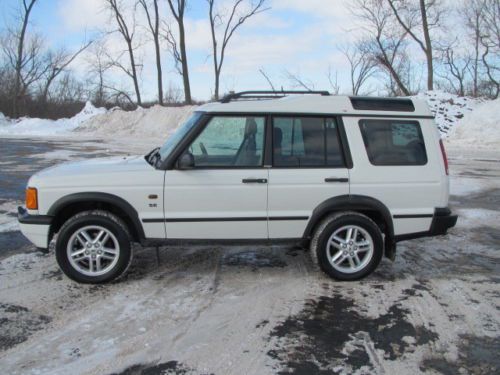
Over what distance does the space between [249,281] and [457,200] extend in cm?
596

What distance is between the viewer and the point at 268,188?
4.73 metres

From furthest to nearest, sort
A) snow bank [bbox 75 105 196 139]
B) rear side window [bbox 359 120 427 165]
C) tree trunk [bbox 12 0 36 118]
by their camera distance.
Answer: tree trunk [bbox 12 0 36 118] < snow bank [bbox 75 105 196 139] < rear side window [bbox 359 120 427 165]

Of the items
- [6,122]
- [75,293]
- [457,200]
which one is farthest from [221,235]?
[6,122]

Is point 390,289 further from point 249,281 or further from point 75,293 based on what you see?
point 75,293

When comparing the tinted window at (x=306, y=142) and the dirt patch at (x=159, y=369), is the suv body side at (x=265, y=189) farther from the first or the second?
the dirt patch at (x=159, y=369)

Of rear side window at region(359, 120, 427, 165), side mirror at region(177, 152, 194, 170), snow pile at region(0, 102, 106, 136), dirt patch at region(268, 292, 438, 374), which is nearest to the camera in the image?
dirt patch at region(268, 292, 438, 374)

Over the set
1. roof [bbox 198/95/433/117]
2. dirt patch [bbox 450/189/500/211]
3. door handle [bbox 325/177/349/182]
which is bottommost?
dirt patch [bbox 450/189/500/211]

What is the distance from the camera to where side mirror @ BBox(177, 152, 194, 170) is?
4.59 m

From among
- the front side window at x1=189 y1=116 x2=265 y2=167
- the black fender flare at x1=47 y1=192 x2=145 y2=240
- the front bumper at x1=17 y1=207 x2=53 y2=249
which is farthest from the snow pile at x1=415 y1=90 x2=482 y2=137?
the front bumper at x1=17 y1=207 x2=53 y2=249

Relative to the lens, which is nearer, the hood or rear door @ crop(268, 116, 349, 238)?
the hood

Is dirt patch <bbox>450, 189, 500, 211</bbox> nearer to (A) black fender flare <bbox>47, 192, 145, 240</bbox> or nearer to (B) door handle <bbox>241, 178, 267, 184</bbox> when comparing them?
(B) door handle <bbox>241, 178, 267, 184</bbox>

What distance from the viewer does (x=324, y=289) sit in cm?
476

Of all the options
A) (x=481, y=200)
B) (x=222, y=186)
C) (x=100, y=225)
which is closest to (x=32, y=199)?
(x=100, y=225)

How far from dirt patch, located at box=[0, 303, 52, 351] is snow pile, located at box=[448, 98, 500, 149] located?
20636 mm
